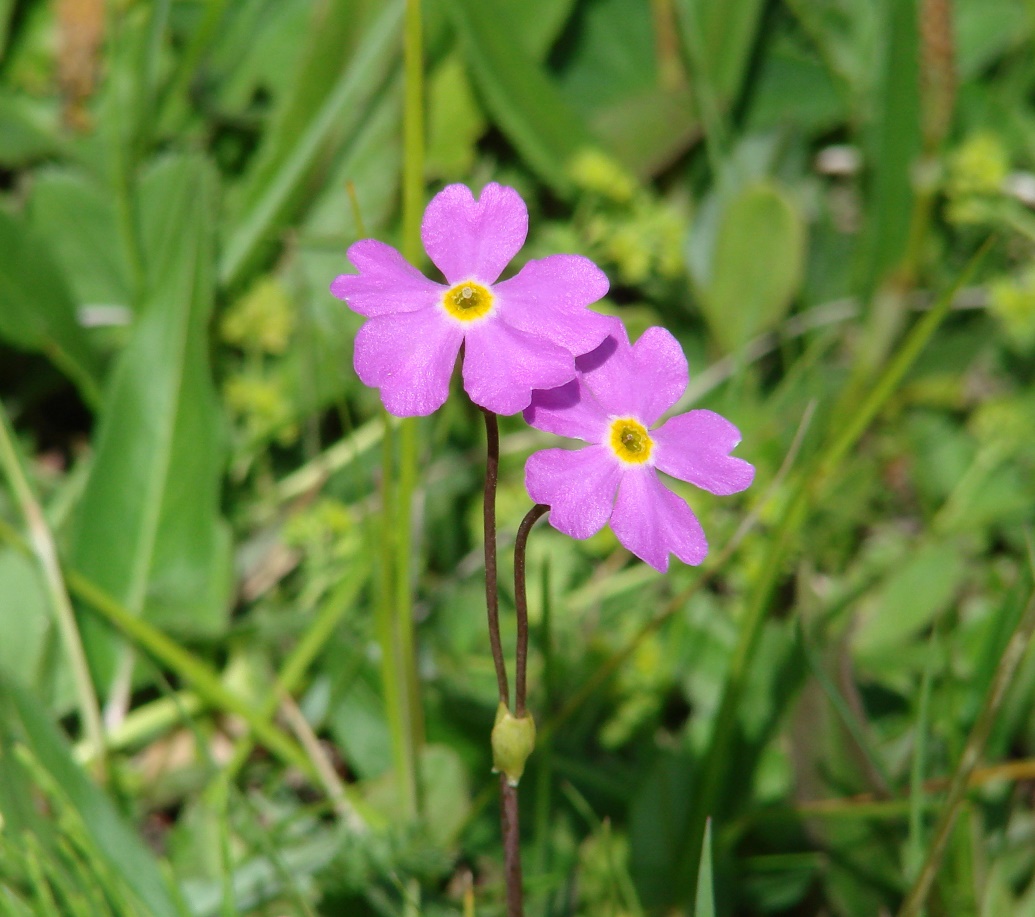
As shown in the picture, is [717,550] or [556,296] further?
[717,550]

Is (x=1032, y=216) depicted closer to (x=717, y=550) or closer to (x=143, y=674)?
(x=717, y=550)

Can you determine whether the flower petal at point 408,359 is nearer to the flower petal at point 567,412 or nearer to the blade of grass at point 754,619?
the flower petal at point 567,412

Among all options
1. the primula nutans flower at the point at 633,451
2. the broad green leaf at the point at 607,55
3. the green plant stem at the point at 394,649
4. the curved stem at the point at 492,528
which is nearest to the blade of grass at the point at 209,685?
the green plant stem at the point at 394,649

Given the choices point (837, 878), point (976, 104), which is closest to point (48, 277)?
point (837, 878)

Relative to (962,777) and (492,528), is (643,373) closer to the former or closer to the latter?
(492,528)

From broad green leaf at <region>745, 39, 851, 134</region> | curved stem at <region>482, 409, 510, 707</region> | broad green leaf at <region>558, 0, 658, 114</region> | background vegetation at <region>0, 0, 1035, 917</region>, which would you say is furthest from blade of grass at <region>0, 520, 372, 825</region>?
broad green leaf at <region>745, 39, 851, 134</region>

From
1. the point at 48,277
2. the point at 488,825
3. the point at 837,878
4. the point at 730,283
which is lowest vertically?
the point at 837,878
